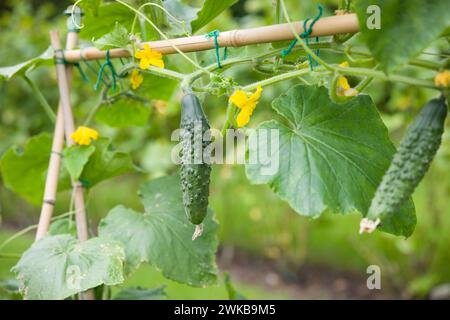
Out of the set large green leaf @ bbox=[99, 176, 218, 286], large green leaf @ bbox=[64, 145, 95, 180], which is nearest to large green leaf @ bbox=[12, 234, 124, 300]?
large green leaf @ bbox=[99, 176, 218, 286]

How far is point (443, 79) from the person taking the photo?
0.78m

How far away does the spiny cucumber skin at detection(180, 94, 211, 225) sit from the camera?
3.06 feet

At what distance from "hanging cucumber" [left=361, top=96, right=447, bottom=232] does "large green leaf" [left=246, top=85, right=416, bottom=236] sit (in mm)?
136

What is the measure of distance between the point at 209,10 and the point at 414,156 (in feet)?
1.95

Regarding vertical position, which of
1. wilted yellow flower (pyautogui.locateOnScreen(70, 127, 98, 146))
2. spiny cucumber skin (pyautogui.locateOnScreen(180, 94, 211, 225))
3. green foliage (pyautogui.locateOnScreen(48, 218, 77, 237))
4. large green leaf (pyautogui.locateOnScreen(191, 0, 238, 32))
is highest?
large green leaf (pyautogui.locateOnScreen(191, 0, 238, 32))

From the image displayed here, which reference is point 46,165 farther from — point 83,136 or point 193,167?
point 193,167

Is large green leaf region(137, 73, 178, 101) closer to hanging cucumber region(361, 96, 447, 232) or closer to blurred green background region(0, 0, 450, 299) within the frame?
blurred green background region(0, 0, 450, 299)

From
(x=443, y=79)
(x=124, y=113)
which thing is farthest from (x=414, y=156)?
(x=124, y=113)

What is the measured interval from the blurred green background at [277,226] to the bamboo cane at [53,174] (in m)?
0.69

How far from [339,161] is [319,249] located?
9.29 feet

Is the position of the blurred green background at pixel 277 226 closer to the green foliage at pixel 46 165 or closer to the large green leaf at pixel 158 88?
the large green leaf at pixel 158 88

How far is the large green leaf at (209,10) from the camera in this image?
1147 mm

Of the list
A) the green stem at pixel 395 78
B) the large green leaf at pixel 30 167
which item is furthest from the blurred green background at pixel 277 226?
the green stem at pixel 395 78

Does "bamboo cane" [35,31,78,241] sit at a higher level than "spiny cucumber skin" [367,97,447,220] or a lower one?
higher
